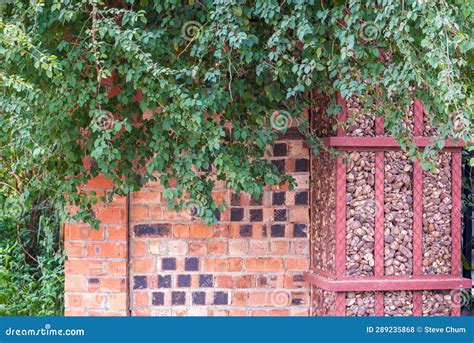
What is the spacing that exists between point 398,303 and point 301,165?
43.7 inches

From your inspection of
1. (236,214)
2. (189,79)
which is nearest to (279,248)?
(236,214)

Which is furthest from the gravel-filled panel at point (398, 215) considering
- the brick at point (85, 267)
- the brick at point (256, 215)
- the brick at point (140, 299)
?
the brick at point (85, 267)

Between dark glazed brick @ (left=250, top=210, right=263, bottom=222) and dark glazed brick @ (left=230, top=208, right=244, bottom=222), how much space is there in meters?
0.07

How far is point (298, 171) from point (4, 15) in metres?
2.13

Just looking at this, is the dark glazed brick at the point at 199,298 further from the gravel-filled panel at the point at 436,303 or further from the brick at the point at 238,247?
the gravel-filled panel at the point at 436,303

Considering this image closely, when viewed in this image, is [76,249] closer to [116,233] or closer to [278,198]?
[116,233]

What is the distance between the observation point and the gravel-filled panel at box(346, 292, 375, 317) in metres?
4.69

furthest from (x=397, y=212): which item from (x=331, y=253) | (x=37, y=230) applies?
(x=37, y=230)

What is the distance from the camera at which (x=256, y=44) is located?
416 centimetres

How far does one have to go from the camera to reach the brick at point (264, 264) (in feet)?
16.3

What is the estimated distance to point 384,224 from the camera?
15.5 feet

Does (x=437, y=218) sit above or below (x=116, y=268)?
above

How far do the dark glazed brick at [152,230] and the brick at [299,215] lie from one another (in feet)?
2.77

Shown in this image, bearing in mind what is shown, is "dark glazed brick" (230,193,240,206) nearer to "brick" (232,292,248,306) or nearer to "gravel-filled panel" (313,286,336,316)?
"brick" (232,292,248,306)
